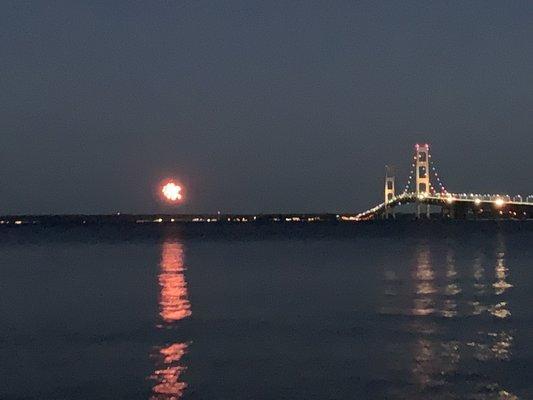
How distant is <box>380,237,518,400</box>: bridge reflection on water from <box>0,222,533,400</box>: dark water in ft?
0.14

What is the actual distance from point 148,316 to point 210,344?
5017 mm

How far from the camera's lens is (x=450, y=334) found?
2062 centimetres

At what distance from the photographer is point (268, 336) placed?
69.1 ft

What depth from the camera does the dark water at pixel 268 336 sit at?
15.4 meters

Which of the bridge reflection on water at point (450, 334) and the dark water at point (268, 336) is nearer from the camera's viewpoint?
the bridge reflection on water at point (450, 334)

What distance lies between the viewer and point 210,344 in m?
19.8

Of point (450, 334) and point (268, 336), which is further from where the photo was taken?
point (268, 336)

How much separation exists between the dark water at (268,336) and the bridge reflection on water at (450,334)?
4 centimetres

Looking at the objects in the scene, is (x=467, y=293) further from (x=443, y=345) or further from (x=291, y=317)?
(x=443, y=345)

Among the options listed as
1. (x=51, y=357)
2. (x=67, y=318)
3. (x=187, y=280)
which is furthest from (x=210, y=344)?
(x=187, y=280)

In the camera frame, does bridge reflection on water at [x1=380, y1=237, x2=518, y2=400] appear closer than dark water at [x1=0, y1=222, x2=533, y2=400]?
Yes

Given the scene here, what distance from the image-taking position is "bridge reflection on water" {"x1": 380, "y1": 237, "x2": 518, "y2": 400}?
15.0 meters

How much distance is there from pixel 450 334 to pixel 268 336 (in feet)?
12.1

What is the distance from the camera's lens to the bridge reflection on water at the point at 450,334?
15000mm
